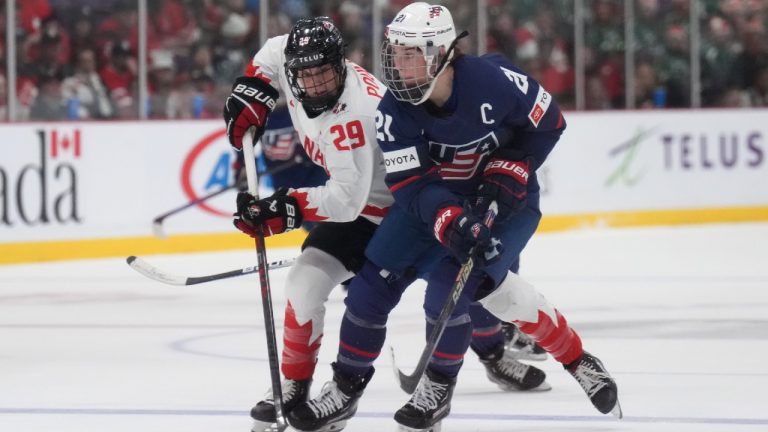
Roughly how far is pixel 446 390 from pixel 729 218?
7.36 metres

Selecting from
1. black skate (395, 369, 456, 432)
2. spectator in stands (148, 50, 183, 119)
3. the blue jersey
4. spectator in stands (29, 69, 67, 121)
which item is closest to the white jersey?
the blue jersey

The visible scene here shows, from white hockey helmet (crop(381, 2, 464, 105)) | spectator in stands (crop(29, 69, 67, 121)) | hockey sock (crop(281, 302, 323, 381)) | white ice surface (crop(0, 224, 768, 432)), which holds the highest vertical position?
white hockey helmet (crop(381, 2, 464, 105))

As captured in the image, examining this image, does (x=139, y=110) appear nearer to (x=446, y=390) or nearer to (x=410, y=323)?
(x=410, y=323)

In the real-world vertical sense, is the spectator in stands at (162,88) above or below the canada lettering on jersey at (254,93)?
below

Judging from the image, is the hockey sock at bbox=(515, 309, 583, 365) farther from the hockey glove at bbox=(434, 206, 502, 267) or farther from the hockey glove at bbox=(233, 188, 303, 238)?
the hockey glove at bbox=(233, 188, 303, 238)

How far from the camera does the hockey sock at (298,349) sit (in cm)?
376

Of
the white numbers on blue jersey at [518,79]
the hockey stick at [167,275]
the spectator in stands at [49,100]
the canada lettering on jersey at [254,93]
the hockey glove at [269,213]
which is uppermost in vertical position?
the white numbers on blue jersey at [518,79]

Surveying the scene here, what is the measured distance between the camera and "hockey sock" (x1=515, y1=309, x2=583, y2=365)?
3.77 m

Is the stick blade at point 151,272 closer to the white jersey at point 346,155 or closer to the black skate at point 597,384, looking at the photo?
the white jersey at point 346,155

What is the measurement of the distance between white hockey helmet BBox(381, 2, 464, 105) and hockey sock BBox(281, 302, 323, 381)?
0.63 metres

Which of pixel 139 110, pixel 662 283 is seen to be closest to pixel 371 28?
pixel 139 110

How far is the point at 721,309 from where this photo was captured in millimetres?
6211

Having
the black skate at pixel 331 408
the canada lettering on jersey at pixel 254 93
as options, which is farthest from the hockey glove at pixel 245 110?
the black skate at pixel 331 408

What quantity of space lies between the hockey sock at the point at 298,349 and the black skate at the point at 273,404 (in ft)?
0.06
